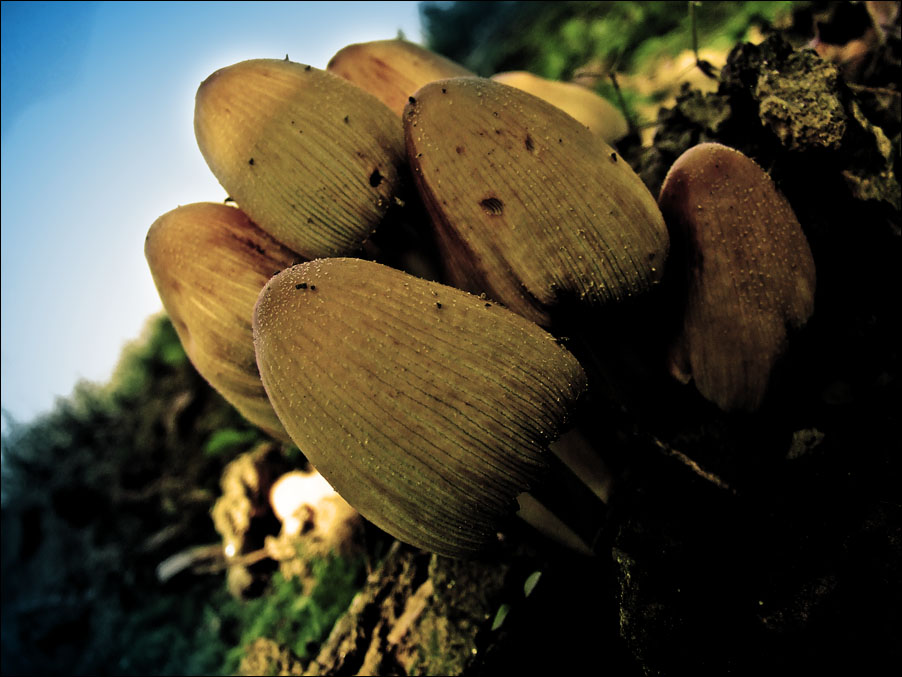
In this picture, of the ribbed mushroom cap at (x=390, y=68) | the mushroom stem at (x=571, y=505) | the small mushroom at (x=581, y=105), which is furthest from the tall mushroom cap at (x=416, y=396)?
the small mushroom at (x=581, y=105)

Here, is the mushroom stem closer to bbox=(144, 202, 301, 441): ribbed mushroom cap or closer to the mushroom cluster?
the mushroom cluster

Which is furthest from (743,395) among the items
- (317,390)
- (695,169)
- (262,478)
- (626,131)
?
(262,478)

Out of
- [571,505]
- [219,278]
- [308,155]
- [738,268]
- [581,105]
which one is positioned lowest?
[571,505]

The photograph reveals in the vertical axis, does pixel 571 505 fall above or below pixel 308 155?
below

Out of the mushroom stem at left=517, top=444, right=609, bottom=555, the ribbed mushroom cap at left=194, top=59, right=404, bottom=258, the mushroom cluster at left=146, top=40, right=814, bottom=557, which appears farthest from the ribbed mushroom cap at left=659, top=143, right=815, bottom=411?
the ribbed mushroom cap at left=194, top=59, right=404, bottom=258

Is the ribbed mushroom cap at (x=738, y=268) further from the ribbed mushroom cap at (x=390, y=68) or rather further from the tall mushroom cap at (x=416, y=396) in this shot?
the ribbed mushroom cap at (x=390, y=68)

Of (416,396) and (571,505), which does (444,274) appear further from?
(571,505)

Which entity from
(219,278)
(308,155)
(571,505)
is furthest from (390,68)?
(571,505)

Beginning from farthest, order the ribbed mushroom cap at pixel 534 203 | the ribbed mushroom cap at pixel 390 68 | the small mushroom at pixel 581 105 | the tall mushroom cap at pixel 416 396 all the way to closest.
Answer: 1. the small mushroom at pixel 581 105
2. the ribbed mushroom cap at pixel 390 68
3. the ribbed mushroom cap at pixel 534 203
4. the tall mushroom cap at pixel 416 396
